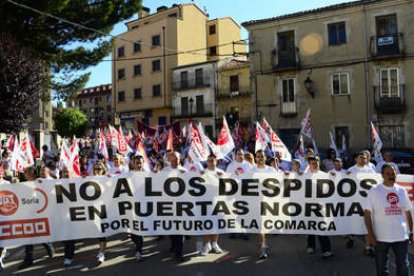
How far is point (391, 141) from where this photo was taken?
2333 cm

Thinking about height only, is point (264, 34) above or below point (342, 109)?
above

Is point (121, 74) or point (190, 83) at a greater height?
point (121, 74)

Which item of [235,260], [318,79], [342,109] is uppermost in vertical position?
[318,79]

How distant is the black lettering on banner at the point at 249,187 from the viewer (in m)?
6.73

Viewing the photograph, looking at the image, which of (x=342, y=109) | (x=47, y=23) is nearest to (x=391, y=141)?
(x=342, y=109)

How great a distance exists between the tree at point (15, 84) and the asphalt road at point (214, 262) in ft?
29.3

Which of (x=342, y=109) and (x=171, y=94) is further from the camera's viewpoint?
(x=171, y=94)

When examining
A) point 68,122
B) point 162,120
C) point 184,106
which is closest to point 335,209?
point 184,106

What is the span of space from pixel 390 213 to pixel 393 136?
67.3 feet

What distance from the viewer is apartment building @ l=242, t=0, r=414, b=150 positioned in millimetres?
23203

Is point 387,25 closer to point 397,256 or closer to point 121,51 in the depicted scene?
point 397,256

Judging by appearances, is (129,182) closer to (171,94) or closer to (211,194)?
(211,194)

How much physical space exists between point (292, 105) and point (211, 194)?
20539 mm

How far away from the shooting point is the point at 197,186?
673 centimetres
